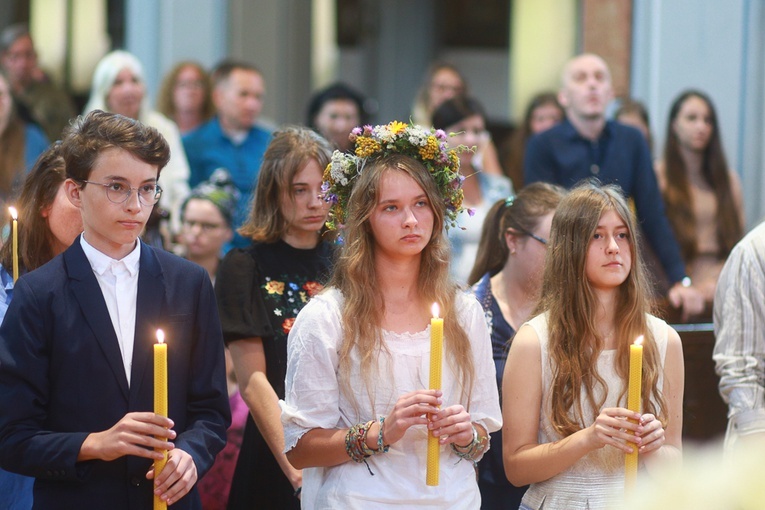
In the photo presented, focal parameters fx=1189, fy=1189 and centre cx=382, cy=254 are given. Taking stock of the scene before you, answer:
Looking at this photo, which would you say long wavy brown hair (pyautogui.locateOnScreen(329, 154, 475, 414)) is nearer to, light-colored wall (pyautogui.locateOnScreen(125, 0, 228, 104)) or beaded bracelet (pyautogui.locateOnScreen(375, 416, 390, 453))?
beaded bracelet (pyautogui.locateOnScreen(375, 416, 390, 453))

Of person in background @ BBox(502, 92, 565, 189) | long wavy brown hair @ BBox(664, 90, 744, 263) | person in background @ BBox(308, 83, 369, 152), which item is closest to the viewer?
person in background @ BBox(308, 83, 369, 152)

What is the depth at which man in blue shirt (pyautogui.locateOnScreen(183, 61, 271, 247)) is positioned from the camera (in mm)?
6918

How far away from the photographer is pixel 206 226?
5.88m

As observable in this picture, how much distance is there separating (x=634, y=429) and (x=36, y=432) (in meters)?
1.53

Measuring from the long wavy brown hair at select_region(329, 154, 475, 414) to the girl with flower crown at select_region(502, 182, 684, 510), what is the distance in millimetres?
292

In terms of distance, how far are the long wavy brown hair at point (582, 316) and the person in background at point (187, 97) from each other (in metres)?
4.46

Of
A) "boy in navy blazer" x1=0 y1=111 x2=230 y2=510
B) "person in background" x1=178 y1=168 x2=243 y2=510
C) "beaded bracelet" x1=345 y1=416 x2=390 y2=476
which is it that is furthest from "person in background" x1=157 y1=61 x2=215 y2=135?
"beaded bracelet" x1=345 y1=416 x2=390 y2=476

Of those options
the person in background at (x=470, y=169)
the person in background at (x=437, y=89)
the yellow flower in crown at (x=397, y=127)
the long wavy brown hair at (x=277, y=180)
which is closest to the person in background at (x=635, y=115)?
the person in background at (x=437, y=89)

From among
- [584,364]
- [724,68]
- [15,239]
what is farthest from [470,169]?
[15,239]

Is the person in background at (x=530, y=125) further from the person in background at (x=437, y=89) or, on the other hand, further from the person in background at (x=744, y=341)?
the person in background at (x=744, y=341)

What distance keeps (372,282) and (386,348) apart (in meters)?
0.20

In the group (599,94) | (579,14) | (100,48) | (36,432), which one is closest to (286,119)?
(100,48)

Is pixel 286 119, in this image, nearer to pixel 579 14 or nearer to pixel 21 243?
pixel 579 14

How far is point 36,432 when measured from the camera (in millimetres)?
2979
